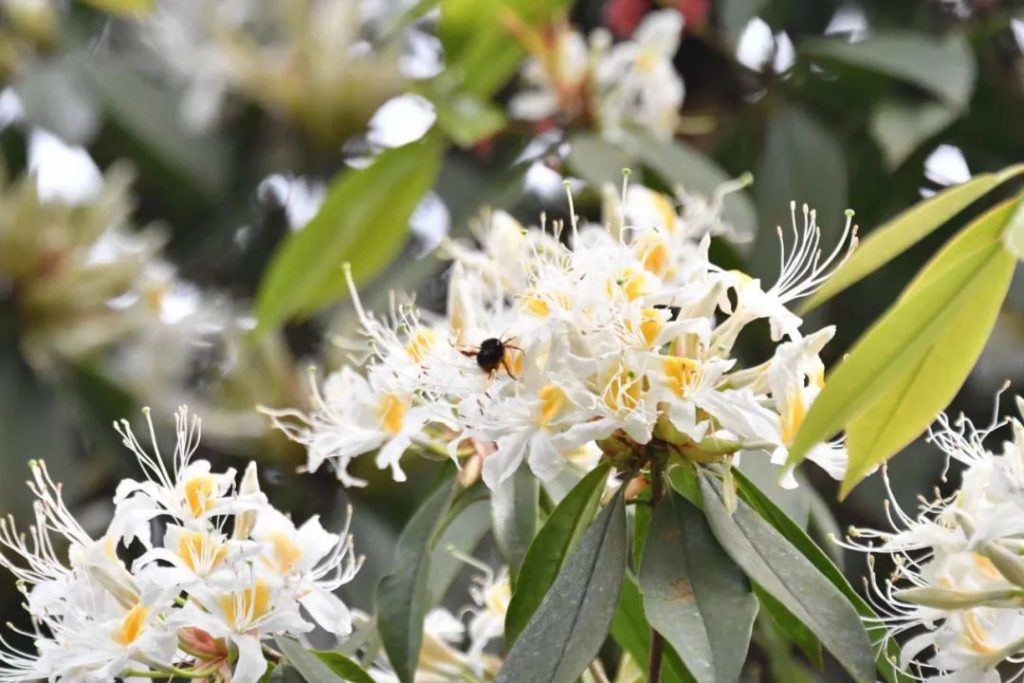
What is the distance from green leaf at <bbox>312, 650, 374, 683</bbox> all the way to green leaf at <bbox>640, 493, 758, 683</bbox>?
179 millimetres

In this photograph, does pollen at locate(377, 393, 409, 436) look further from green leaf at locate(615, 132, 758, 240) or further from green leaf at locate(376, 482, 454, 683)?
green leaf at locate(615, 132, 758, 240)

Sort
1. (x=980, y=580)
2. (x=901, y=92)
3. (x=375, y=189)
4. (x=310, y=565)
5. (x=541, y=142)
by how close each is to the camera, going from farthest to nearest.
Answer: (x=541, y=142) < (x=901, y=92) < (x=375, y=189) < (x=310, y=565) < (x=980, y=580)

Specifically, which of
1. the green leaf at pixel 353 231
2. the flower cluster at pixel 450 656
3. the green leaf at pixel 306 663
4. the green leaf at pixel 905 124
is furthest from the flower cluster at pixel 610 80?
the green leaf at pixel 306 663

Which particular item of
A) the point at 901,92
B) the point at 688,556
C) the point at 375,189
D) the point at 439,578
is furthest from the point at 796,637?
the point at 901,92

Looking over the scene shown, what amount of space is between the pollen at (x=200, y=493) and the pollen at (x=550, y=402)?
195 mm

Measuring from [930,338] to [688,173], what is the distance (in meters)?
0.81

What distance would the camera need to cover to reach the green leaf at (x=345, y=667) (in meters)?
0.90

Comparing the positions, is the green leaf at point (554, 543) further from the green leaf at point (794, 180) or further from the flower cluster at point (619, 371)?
the green leaf at point (794, 180)

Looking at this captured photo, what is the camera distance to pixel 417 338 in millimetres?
992

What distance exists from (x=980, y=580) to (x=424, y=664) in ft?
1.43

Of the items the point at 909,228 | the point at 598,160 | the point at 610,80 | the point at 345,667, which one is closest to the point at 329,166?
the point at 610,80

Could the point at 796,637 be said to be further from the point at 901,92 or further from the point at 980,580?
the point at 901,92

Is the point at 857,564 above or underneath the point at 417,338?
underneath

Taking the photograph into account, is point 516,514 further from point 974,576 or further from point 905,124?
point 905,124
